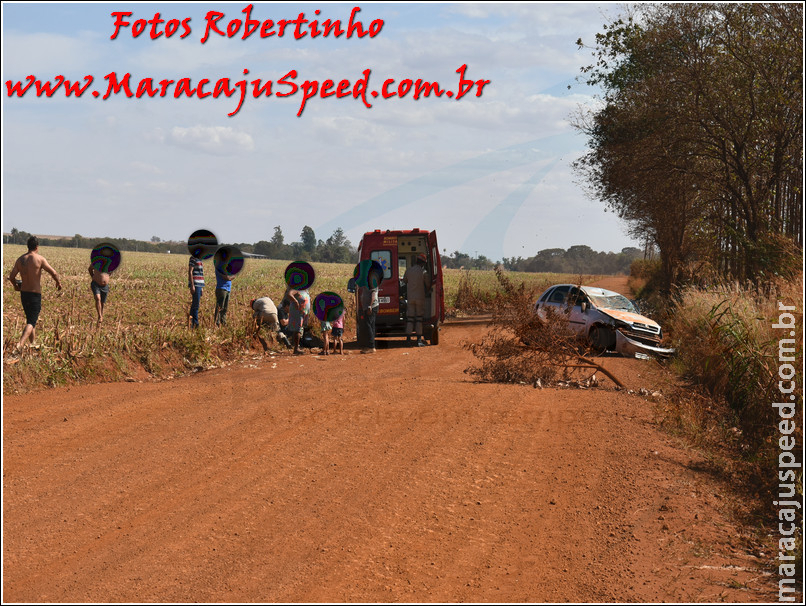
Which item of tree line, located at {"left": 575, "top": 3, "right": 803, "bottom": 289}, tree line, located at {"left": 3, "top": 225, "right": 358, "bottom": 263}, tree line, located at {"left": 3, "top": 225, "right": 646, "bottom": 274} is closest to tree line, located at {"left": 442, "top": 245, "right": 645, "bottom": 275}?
tree line, located at {"left": 3, "top": 225, "right": 646, "bottom": 274}

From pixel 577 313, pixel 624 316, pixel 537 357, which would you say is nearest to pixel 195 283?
pixel 537 357

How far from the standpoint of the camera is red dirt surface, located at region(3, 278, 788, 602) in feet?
17.7

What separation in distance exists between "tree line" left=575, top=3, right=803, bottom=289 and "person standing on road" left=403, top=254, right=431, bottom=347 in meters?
7.59

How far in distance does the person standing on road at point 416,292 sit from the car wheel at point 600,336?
13.3 feet

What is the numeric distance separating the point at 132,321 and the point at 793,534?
53.5 ft

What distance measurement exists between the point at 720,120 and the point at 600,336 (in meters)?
8.92

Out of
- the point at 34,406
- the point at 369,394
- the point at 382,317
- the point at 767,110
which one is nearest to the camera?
the point at 34,406

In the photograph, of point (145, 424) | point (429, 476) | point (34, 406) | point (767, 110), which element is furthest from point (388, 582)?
point (767, 110)

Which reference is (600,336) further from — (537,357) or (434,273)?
(537,357)

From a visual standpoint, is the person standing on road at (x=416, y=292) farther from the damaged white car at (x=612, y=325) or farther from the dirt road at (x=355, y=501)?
the dirt road at (x=355, y=501)

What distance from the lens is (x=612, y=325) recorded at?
16359mm

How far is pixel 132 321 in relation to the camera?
61.6 ft

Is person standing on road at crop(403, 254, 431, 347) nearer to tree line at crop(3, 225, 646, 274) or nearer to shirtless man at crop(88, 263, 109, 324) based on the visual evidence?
shirtless man at crop(88, 263, 109, 324)

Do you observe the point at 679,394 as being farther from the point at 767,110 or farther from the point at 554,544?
the point at 767,110
